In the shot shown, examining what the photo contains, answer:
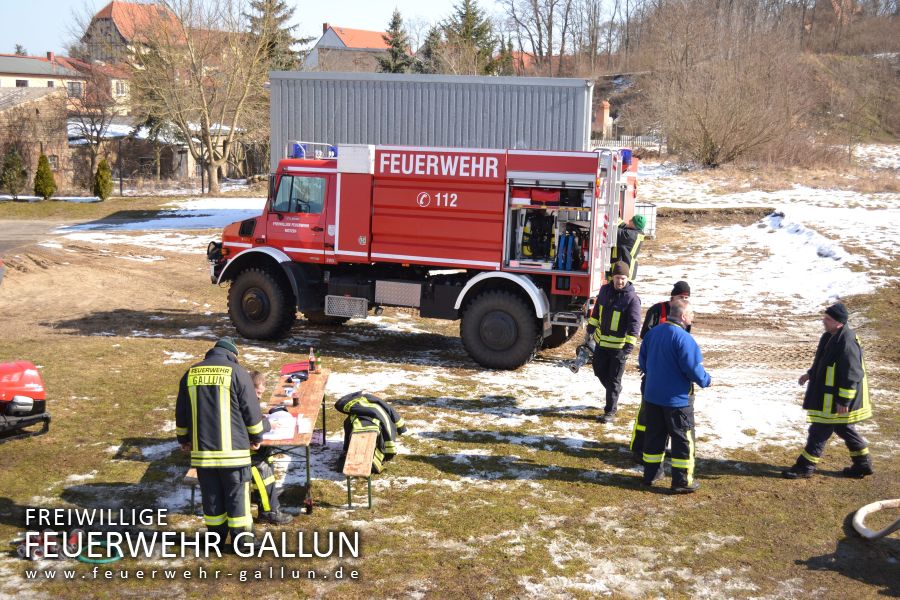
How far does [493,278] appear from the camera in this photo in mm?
11148

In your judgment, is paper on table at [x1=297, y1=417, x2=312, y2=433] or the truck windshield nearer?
paper on table at [x1=297, y1=417, x2=312, y2=433]

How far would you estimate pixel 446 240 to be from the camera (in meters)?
11.2

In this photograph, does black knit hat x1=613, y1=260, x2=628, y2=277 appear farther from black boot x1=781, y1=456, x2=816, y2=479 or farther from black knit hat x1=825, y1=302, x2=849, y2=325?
black boot x1=781, y1=456, x2=816, y2=479

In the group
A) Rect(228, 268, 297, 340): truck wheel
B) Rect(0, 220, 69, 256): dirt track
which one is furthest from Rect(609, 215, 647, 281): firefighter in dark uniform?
Rect(0, 220, 69, 256): dirt track

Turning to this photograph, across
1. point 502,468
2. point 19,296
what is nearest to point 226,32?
point 19,296

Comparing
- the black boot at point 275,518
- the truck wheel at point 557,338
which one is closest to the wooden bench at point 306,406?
the black boot at point 275,518

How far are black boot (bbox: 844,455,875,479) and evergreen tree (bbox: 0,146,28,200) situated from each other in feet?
111

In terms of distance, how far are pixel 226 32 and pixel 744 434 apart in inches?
1175

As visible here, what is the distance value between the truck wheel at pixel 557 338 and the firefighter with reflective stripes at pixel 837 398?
4.85 meters

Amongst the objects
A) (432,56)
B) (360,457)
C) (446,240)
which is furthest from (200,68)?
(360,457)

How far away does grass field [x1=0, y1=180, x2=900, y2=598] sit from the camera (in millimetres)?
5582

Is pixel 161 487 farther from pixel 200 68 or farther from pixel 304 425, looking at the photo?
pixel 200 68

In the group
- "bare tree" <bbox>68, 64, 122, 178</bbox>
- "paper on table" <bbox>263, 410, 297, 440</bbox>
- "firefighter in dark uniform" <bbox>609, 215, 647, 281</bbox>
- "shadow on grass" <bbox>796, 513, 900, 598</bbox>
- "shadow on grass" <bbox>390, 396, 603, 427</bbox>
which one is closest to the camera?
"shadow on grass" <bbox>796, 513, 900, 598</bbox>

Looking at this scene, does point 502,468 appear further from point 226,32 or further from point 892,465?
point 226,32
